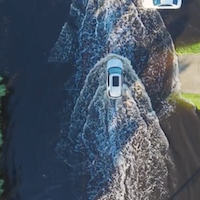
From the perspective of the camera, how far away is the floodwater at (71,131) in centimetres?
797

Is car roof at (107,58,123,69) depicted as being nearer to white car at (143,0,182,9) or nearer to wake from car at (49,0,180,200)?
wake from car at (49,0,180,200)

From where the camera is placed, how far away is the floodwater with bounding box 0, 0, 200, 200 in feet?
26.1

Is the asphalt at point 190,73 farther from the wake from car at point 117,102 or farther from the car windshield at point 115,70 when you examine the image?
the car windshield at point 115,70

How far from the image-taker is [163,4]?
7750mm

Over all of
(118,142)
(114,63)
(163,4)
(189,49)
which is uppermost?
(163,4)

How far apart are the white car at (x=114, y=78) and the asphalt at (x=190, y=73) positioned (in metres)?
1.32

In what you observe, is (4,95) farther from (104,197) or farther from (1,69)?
(104,197)

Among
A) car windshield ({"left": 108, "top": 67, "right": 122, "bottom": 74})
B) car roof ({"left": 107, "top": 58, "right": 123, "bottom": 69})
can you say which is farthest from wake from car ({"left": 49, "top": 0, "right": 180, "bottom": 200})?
car windshield ({"left": 108, "top": 67, "right": 122, "bottom": 74})

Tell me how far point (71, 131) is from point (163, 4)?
3227mm

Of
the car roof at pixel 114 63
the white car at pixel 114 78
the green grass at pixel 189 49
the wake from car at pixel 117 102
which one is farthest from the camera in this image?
the green grass at pixel 189 49

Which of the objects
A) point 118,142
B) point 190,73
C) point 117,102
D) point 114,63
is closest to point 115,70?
point 114,63

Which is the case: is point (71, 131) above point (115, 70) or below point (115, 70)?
below

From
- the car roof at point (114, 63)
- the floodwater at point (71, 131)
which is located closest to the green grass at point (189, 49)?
the floodwater at point (71, 131)

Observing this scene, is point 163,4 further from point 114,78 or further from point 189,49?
point 114,78
